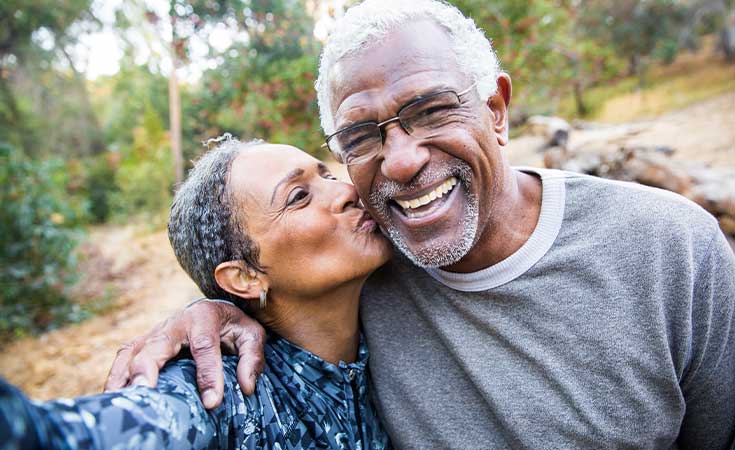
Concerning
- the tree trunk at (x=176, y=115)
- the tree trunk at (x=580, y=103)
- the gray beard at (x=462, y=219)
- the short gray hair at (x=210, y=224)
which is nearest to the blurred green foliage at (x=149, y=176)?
the tree trunk at (x=176, y=115)

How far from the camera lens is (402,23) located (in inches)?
69.4

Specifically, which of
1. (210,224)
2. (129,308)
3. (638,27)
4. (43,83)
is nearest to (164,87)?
(43,83)

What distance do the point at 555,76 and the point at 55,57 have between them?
14370 mm

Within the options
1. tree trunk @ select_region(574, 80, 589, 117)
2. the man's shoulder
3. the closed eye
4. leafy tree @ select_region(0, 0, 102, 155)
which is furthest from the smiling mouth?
tree trunk @ select_region(574, 80, 589, 117)

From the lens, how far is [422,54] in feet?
5.69

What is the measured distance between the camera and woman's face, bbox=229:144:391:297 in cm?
179

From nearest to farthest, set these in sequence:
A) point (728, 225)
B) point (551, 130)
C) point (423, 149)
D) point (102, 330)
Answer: point (423, 149) < point (728, 225) < point (551, 130) < point (102, 330)

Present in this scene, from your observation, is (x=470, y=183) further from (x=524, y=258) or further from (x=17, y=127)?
(x=17, y=127)

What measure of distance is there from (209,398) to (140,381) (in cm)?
19

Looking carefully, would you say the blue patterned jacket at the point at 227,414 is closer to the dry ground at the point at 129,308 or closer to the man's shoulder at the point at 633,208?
the man's shoulder at the point at 633,208

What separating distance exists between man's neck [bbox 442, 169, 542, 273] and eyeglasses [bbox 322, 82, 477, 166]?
0.41 meters

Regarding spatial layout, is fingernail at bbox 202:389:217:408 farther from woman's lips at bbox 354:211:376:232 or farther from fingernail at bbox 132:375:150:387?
woman's lips at bbox 354:211:376:232

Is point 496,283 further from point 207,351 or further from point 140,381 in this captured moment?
point 140,381

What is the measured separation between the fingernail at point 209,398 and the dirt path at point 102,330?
4.60 metres
